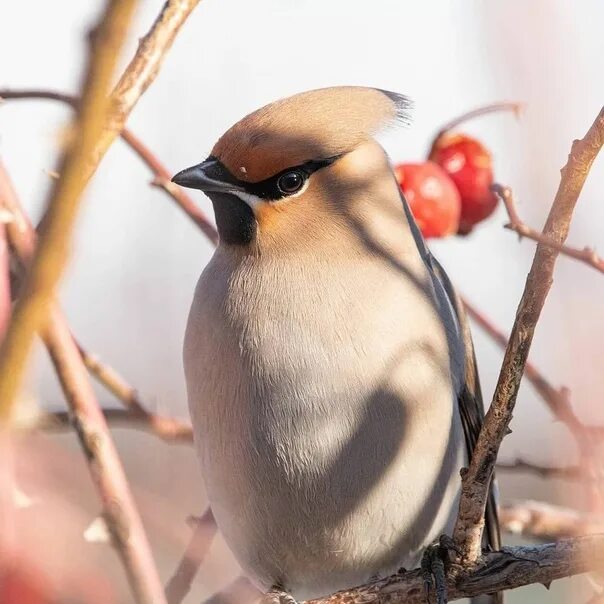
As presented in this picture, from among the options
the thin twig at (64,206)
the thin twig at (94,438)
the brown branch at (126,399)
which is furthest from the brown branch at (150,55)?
the brown branch at (126,399)

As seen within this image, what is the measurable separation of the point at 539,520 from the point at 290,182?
49.4 inches

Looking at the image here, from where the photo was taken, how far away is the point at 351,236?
291 centimetres

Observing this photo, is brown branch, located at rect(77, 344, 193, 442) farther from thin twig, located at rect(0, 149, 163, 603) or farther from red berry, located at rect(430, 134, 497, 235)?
red berry, located at rect(430, 134, 497, 235)

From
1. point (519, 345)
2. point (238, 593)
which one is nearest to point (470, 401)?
point (238, 593)

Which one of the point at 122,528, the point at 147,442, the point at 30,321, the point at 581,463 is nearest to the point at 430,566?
the point at 581,463

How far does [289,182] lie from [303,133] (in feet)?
0.47

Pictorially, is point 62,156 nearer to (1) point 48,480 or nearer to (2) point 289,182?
(1) point 48,480

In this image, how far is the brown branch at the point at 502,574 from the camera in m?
2.20

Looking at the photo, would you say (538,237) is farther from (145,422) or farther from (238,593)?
(238,593)

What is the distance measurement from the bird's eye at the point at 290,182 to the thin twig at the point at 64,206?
7.06 ft

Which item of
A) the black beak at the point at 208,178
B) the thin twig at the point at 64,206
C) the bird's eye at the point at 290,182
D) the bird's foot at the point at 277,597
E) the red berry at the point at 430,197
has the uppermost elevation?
the thin twig at the point at 64,206

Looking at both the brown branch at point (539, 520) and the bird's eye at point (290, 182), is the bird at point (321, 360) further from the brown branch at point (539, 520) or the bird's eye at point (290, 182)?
the brown branch at point (539, 520)

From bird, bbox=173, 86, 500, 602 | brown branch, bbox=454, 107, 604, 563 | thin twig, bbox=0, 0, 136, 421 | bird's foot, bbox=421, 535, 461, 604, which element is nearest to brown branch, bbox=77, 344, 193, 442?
bird, bbox=173, 86, 500, 602

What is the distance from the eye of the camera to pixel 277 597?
289 centimetres
